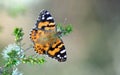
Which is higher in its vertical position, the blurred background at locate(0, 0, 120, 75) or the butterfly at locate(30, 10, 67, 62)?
the butterfly at locate(30, 10, 67, 62)

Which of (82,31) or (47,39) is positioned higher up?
(47,39)

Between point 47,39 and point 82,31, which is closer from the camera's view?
point 47,39

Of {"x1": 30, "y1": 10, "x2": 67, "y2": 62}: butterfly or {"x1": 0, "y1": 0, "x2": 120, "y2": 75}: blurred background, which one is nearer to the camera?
{"x1": 30, "y1": 10, "x2": 67, "y2": 62}: butterfly

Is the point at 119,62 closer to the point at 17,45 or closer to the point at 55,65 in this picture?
the point at 55,65

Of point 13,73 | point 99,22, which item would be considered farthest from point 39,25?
point 99,22
